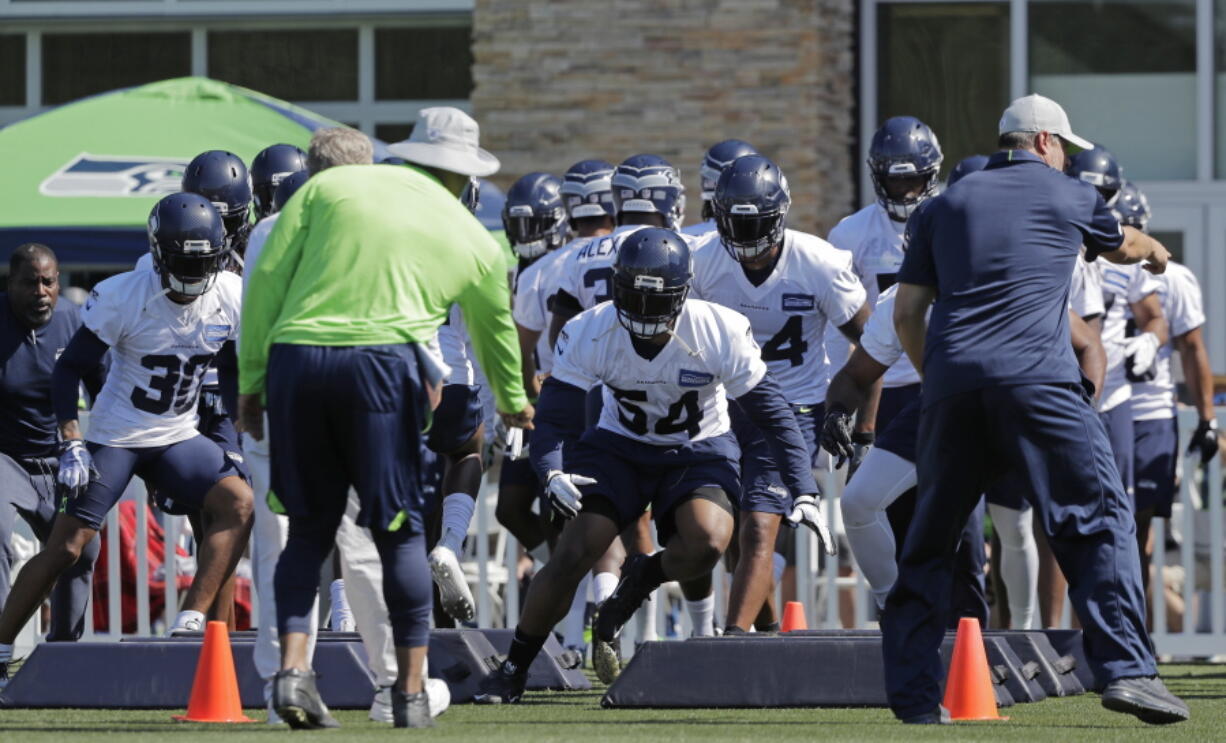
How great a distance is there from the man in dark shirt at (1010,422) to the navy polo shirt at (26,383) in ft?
13.6

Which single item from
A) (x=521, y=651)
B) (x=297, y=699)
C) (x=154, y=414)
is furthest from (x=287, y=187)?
(x=297, y=699)

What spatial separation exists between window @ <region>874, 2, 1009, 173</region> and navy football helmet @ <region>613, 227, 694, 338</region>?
7801mm

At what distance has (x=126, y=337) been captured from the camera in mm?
9070

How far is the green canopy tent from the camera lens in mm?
12289

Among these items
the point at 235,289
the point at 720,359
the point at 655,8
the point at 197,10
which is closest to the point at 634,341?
the point at 720,359

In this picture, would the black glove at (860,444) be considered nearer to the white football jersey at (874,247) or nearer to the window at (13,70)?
the white football jersey at (874,247)

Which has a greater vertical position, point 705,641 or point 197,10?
point 197,10

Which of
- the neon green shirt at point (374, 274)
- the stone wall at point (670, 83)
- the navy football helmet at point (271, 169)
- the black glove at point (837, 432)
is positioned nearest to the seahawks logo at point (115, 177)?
the navy football helmet at point (271, 169)

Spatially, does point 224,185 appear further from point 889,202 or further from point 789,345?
point 889,202

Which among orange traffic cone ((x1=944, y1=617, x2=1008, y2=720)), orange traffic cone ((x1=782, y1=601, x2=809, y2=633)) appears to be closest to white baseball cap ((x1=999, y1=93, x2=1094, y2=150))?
orange traffic cone ((x1=944, y1=617, x2=1008, y2=720))

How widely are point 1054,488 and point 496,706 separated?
2.20 meters

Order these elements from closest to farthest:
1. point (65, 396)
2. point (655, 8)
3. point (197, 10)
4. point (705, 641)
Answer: point (705, 641)
point (65, 396)
point (655, 8)
point (197, 10)

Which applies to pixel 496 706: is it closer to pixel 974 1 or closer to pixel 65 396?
pixel 65 396

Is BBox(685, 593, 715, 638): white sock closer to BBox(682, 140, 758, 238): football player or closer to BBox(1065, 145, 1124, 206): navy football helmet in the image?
BBox(682, 140, 758, 238): football player
